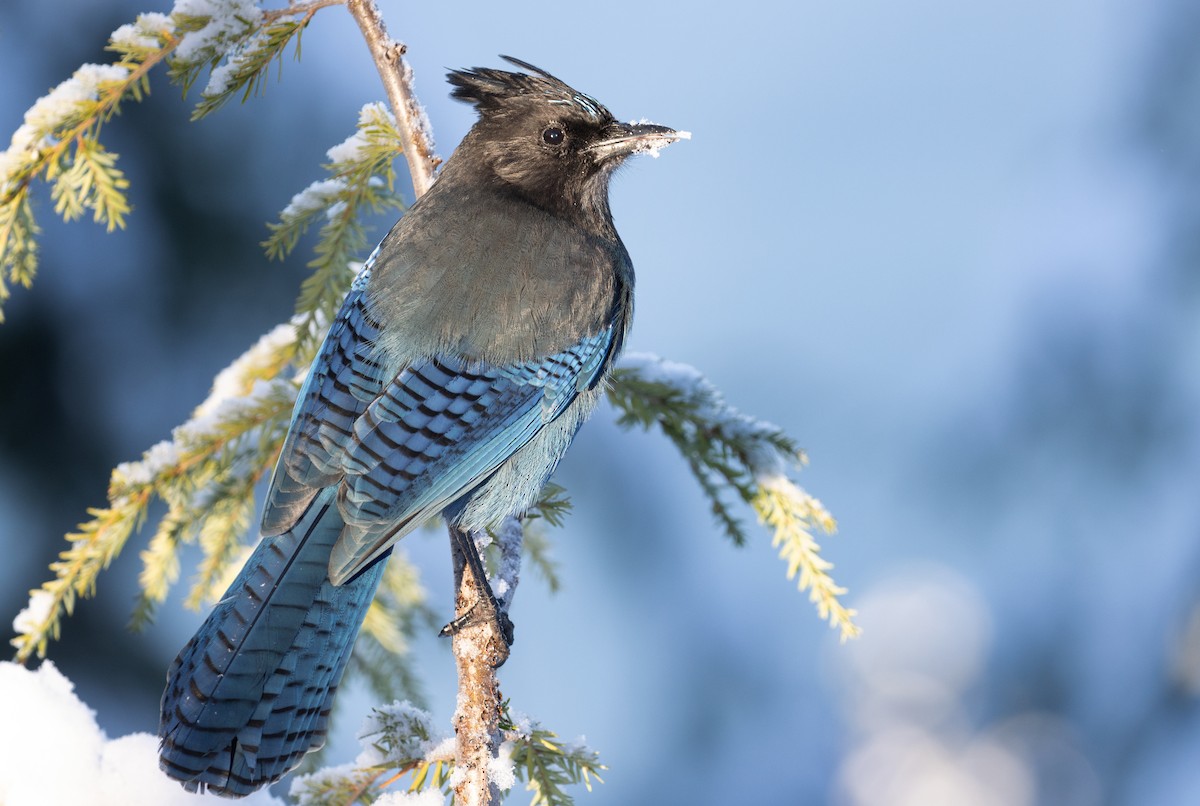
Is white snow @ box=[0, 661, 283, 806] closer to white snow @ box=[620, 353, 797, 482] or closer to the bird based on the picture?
the bird

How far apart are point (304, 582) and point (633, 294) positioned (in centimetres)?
102

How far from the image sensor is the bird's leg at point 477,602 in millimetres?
2088

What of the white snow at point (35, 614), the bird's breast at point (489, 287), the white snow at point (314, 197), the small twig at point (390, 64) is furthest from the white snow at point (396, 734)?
the small twig at point (390, 64)

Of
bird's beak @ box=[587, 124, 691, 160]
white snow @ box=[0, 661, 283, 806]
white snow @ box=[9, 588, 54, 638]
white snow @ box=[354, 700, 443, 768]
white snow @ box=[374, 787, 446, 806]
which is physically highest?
bird's beak @ box=[587, 124, 691, 160]

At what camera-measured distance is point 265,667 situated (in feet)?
6.25

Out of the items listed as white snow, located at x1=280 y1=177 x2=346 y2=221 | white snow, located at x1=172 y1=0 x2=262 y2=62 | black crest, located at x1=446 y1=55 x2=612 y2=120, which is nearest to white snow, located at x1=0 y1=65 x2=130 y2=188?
white snow, located at x1=172 y1=0 x2=262 y2=62

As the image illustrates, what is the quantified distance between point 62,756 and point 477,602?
0.73m

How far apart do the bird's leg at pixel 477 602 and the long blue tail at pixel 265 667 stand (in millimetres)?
179

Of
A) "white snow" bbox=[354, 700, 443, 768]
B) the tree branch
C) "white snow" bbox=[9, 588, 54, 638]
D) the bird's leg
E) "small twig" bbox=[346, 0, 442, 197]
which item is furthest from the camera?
"small twig" bbox=[346, 0, 442, 197]

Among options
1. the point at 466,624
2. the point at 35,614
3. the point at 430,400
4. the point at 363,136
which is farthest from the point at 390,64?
the point at 35,614

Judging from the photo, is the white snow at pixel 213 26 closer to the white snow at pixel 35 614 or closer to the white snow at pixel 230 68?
the white snow at pixel 230 68

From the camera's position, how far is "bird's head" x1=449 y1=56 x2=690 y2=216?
2.63 m

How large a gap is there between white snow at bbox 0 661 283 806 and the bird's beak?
155 centimetres

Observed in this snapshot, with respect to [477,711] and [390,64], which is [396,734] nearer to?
[477,711]
